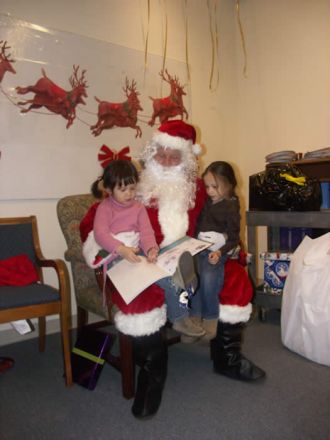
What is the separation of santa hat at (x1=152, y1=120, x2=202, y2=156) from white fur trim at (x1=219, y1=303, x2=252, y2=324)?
2.74 feet

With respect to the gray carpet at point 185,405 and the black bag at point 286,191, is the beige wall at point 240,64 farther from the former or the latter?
the gray carpet at point 185,405

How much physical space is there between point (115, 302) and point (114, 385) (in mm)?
449

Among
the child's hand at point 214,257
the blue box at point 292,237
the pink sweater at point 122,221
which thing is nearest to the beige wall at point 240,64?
the blue box at point 292,237

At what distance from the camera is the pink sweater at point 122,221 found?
5.43ft

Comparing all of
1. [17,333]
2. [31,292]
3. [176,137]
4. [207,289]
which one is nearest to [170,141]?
[176,137]

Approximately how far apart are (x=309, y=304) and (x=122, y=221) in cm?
104

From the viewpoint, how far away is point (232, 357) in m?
1.74

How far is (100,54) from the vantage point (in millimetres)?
2523

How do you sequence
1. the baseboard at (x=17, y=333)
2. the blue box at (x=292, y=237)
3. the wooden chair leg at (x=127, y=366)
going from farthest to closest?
the blue box at (x=292, y=237) < the baseboard at (x=17, y=333) < the wooden chair leg at (x=127, y=366)

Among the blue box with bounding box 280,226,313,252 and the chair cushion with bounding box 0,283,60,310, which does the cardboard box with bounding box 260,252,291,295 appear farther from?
the chair cushion with bounding box 0,283,60,310

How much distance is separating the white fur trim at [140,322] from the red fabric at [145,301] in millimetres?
16

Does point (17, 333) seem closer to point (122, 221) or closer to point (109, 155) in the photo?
point (122, 221)

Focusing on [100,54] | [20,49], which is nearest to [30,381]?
[20,49]

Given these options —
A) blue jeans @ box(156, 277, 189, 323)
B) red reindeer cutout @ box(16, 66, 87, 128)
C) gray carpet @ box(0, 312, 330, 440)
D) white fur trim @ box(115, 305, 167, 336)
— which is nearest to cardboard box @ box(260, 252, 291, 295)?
gray carpet @ box(0, 312, 330, 440)
